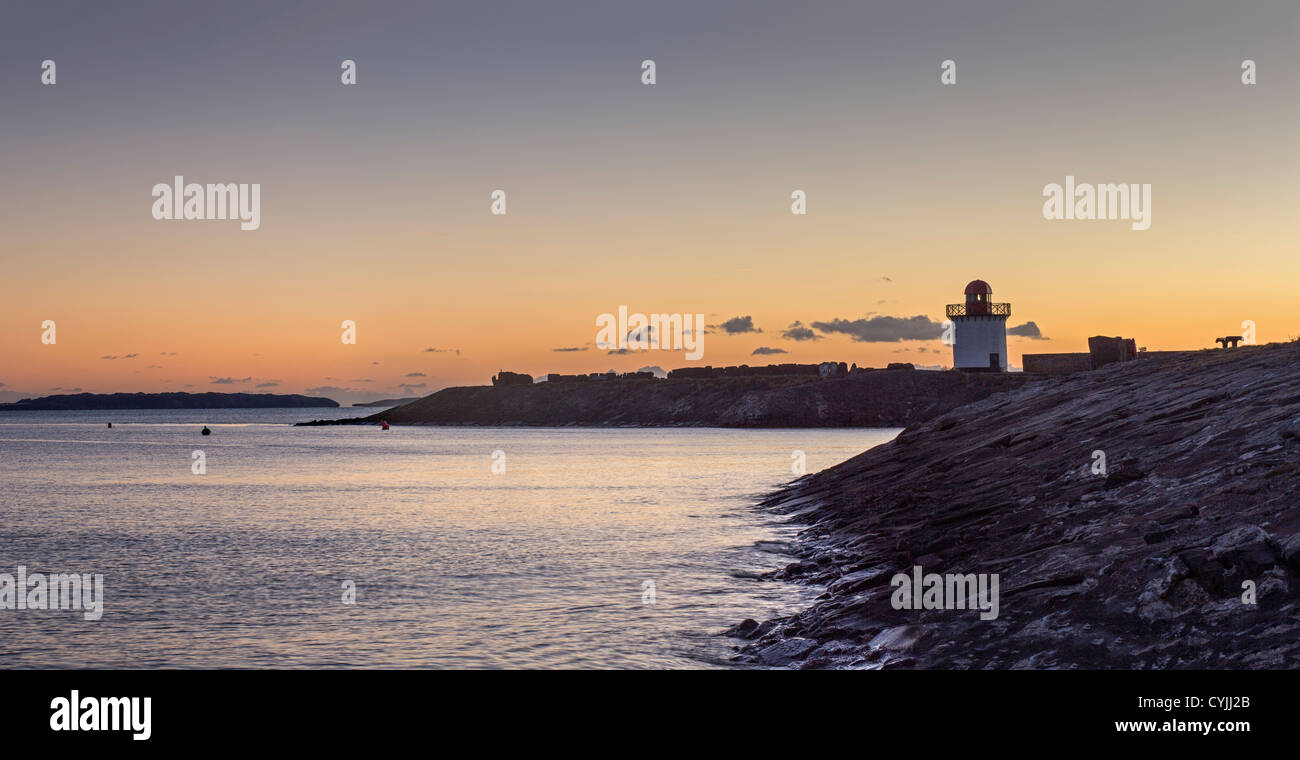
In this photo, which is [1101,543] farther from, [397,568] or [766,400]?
A: [766,400]

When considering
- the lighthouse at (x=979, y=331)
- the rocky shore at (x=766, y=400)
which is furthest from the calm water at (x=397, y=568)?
the rocky shore at (x=766, y=400)

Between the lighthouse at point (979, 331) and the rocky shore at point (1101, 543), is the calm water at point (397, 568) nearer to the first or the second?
the rocky shore at point (1101, 543)

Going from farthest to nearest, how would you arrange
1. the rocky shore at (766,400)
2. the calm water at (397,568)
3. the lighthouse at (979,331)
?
the rocky shore at (766,400)
the lighthouse at (979,331)
the calm water at (397,568)

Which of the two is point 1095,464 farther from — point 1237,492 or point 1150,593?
point 1150,593

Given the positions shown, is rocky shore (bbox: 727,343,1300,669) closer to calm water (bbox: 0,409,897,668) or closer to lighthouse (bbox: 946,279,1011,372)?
calm water (bbox: 0,409,897,668)

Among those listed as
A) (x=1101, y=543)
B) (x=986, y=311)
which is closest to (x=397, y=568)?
(x=1101, y=543)

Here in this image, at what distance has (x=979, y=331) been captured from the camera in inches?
4525

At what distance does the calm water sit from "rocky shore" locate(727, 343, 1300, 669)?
2.17 meters

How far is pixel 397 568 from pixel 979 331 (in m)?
102

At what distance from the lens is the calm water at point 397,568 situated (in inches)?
632

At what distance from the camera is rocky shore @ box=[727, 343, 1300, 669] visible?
401 inches

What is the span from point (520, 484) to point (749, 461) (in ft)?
74.5

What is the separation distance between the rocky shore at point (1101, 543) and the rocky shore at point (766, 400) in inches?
3948
